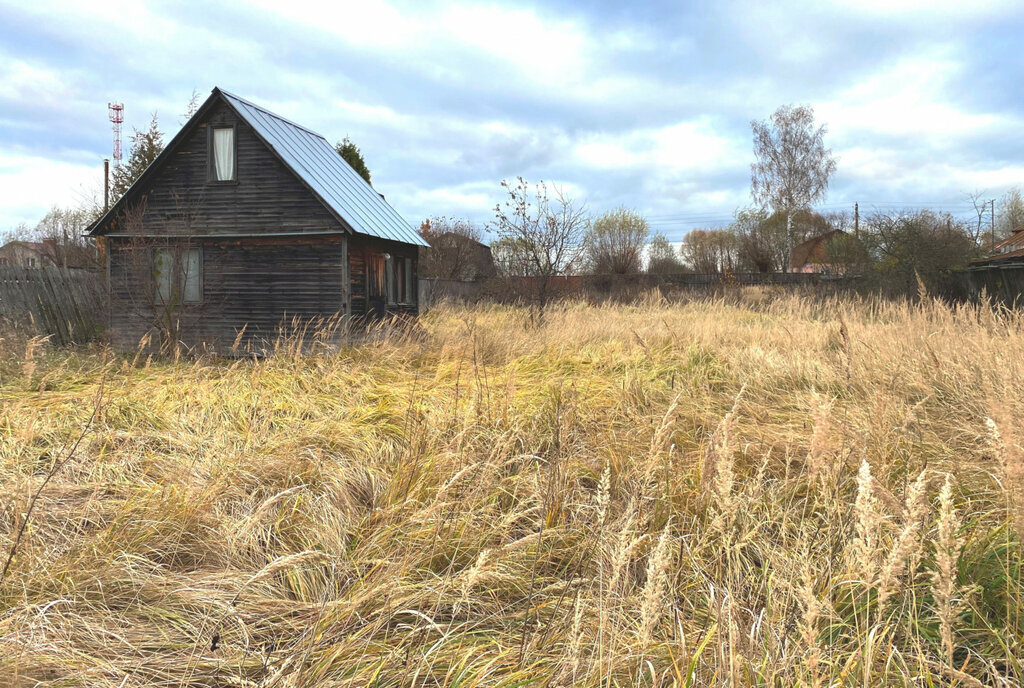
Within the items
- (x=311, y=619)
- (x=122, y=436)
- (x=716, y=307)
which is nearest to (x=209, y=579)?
(x=311, y=619)

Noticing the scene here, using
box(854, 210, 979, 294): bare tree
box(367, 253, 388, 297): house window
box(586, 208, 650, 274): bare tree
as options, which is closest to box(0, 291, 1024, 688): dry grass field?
box(367, 253, 388, 297): house window

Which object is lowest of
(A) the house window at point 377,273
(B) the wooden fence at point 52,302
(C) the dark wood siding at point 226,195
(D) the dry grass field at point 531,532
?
(D) the dry grass field at point 531,532

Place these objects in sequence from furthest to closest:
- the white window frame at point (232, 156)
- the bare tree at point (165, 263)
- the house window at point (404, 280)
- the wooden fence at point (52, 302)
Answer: the house window at point (404, 280), the white window frame at point (232, 156), the bare tree at point (165, 263), the wooden fence at point (52, 302)

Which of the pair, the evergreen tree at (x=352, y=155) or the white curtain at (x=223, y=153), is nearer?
the white curtain at (x=223, y=153)

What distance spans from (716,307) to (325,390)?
11222 mm

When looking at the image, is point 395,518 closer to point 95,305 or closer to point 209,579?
point 209,579

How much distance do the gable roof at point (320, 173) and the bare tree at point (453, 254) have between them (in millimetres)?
12745

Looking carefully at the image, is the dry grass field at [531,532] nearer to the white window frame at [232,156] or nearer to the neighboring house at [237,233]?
the neighboring house at [237,233]

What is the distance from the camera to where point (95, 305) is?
41.7ft

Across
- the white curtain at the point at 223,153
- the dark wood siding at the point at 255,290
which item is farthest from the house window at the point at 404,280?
the white curtain at the point at 223,153

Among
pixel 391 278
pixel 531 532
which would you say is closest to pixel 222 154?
pixel 391 278

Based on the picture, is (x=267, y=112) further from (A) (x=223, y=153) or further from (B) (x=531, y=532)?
(B) (x=531, y=532)

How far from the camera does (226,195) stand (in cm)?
1300

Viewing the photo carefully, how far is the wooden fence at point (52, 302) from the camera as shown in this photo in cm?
1188
